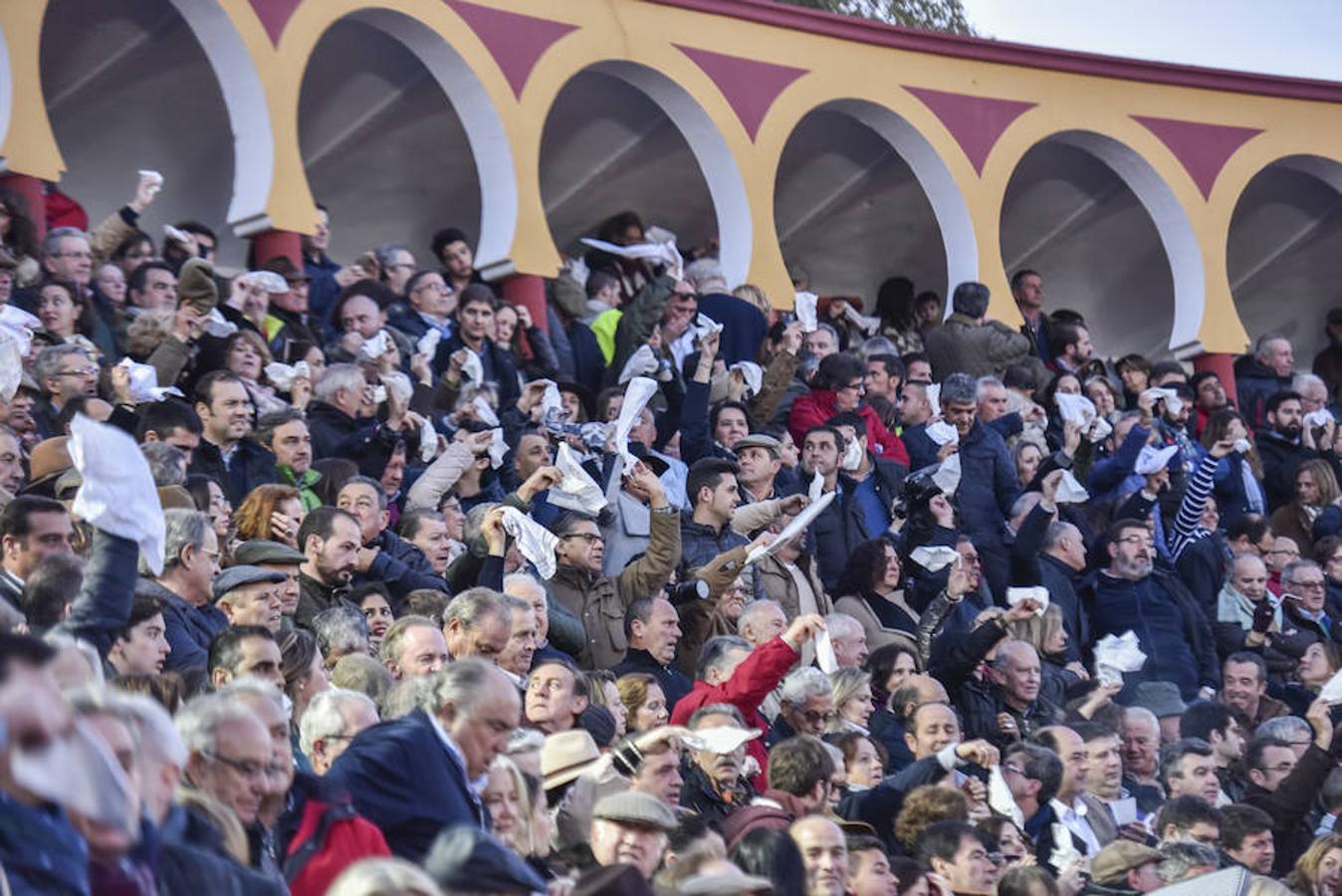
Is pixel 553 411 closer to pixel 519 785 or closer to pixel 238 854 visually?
pixel 519 785

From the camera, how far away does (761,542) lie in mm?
10016

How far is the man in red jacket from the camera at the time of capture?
824 centimetres

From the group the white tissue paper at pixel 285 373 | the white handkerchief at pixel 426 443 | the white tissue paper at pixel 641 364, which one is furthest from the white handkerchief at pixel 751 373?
the white tissue paper at pixel 285 373

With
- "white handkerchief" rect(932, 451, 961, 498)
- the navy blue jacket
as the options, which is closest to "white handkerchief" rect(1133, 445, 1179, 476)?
"white handkerchief" rect(932, 451, 961, 498)

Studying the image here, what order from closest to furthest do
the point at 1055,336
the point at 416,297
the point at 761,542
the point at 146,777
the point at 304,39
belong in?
the point at 146,777 < the point at 761,542 < the point at 416,297 < the point at 304,39 < the point at 1055,336

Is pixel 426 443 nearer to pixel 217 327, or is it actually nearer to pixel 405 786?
pixel 217 327

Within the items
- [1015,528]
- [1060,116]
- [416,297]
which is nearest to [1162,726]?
[1015,528]

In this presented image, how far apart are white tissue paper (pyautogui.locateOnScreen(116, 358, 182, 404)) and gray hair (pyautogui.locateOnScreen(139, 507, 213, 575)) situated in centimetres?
211

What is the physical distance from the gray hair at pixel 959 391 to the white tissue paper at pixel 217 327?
424cm

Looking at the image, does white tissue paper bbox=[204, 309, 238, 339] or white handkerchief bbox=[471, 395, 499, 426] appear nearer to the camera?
white tissue paper bbox=[204, 309, 238, 339]

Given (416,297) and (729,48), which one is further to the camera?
(729,48)

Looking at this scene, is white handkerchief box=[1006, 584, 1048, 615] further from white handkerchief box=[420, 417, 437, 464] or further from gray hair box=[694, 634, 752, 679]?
white handkerchief box=[420, 417, 437, 464]

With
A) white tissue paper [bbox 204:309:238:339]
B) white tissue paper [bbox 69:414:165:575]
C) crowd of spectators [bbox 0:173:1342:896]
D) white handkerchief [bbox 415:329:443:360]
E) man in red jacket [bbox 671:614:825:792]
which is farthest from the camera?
white handkerchief [bbox 415:329:443:360]

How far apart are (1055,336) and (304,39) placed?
17.6 ft
